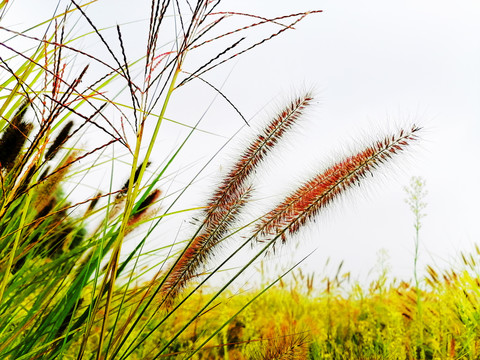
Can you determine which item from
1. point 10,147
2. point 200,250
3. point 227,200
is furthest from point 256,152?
point 10,147

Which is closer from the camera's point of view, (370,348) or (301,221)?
(301,221)

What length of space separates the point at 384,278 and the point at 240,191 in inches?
66.9

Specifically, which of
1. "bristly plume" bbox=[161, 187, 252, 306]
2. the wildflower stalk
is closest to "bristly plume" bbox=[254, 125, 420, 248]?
"bristly plume" bbox=[161, 187, 252, 306]

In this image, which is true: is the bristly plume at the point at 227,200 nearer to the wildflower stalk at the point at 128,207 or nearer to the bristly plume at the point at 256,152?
the bristly plume at the point at 256,152

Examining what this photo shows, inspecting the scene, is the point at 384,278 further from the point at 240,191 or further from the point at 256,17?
the point at 256,17

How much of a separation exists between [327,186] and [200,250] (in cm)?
34

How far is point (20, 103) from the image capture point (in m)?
1.16

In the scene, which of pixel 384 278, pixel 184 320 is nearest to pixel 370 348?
pixel 384 278

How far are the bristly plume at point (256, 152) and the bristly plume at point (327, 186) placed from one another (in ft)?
0.36

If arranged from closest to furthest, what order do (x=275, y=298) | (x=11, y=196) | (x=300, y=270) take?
(x=11, y=196)
(x=300, y=270)
(x=275, y=298)

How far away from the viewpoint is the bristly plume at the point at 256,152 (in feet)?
3.56

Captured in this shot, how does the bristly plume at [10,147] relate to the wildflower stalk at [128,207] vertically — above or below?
above

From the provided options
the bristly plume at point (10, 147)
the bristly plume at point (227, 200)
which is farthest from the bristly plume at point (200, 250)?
the bristly plume at point (10, 147)

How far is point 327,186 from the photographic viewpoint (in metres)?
1.05
